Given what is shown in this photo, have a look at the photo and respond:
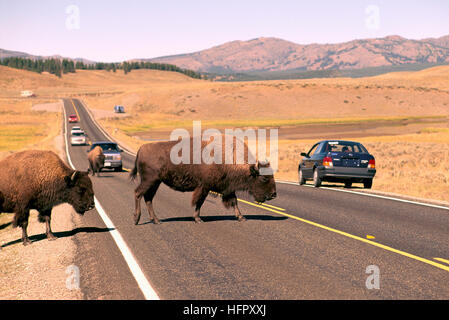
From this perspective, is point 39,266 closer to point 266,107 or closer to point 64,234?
point 64,234

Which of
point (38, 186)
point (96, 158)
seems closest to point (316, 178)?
point (96, 158)

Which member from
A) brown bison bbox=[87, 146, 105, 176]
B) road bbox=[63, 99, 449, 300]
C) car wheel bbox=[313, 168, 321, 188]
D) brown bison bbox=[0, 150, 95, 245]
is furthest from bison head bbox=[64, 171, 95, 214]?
brown bison bbox=[87, 146, 105, 176]

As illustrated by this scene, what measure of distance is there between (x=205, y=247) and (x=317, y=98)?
409 feet

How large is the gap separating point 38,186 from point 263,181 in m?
4.89

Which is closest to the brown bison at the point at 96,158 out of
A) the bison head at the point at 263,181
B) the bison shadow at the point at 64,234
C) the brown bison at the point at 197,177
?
the brown bison at the point at 197,177

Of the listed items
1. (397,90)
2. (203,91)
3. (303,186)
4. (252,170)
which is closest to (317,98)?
(397,90)

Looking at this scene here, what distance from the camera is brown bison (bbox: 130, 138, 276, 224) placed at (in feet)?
36.0

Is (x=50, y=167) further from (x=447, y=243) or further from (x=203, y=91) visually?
(x=203, y=91)

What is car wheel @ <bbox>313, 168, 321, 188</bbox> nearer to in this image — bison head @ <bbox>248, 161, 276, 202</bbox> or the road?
the road

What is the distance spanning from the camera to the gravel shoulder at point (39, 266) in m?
6.35

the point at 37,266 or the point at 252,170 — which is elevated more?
the point at 252,170

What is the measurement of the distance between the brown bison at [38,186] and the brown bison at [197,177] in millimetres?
1524

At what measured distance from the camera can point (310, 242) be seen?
358 inches

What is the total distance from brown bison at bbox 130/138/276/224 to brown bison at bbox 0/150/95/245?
1.52m
